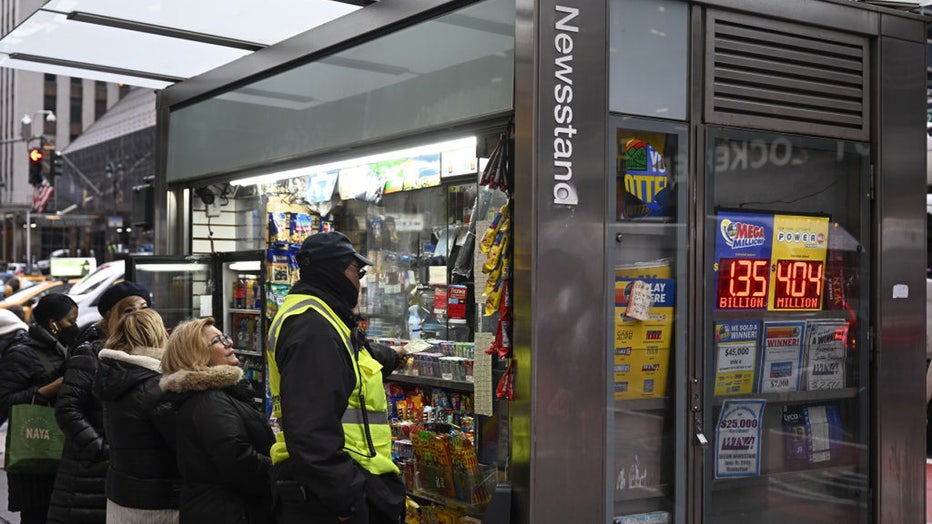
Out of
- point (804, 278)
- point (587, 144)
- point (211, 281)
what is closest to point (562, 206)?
point (587, 144)

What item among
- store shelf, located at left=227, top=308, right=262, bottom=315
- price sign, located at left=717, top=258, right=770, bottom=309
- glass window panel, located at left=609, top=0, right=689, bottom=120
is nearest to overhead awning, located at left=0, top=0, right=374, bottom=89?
glass window panel, located at left=609, top=0, right=689, bottom=120

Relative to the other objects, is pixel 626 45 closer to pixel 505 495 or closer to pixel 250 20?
pixel 505 495

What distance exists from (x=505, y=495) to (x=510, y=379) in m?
0.57

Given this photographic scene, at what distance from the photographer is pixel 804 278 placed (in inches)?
239

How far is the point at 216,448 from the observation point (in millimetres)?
4633

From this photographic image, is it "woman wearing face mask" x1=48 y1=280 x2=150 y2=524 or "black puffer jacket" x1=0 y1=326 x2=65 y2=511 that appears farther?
"black puffer jacket" x1=0 y1=326 x2=65 y2=511

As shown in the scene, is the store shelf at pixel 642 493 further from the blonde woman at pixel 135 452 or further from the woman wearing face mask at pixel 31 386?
the woman wearing face mask at pixel 31 386

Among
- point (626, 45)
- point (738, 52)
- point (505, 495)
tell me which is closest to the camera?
point (505, 495)

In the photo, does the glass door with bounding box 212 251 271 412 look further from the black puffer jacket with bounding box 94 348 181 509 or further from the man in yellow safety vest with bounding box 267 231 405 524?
the man in yellow safety vest with bounding box 267 231 405 524

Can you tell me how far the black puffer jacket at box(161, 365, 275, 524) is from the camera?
15.3ft

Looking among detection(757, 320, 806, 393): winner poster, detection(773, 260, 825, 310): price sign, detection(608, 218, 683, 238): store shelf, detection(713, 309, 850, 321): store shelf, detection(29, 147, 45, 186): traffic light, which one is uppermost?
detection(29, 147, 45, 186): traffic light

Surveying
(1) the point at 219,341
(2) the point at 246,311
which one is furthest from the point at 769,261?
(2) the point at 246,311

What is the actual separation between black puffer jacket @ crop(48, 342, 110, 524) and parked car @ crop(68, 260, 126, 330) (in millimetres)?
10684

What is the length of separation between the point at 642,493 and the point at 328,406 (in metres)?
2.16
